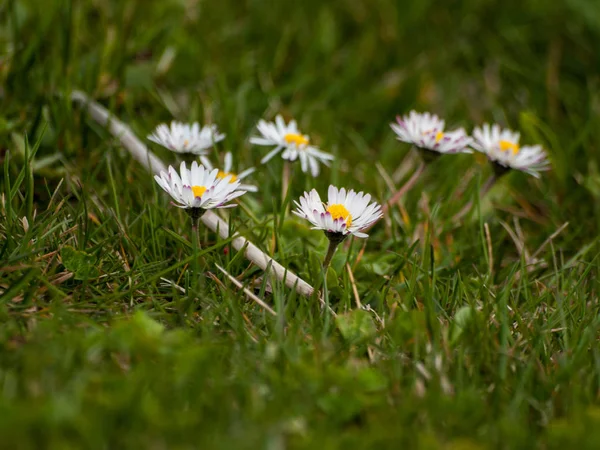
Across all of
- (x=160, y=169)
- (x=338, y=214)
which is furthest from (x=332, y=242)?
(x=160, y=169)

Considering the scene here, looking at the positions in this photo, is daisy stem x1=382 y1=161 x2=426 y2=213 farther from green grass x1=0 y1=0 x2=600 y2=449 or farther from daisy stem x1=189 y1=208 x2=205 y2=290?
daisy stem x1=189 y1=208 x2=205 y2=290

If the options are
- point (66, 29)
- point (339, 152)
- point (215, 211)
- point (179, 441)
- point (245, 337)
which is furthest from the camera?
point (339, 152)

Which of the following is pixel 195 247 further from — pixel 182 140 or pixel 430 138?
pixel 430 138

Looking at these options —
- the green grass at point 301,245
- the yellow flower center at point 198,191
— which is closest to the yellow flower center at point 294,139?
the green grass at point 301,245

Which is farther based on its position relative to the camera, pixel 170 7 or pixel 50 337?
pixel 170 7

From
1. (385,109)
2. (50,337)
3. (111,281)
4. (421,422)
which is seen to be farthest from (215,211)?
(385,109)

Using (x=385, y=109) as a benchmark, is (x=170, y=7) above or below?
above

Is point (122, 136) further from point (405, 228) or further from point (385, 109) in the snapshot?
point (385, 109)
